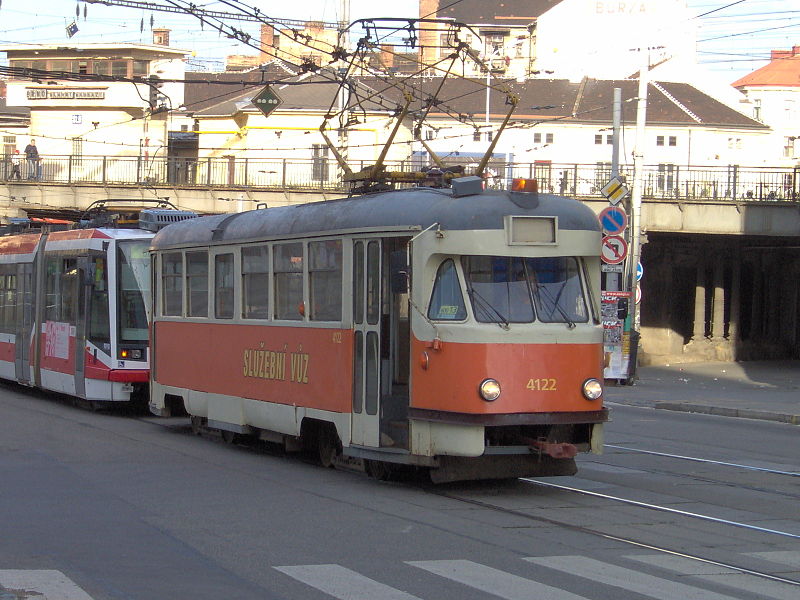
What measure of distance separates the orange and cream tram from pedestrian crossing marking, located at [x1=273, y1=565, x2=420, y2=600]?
12927mm

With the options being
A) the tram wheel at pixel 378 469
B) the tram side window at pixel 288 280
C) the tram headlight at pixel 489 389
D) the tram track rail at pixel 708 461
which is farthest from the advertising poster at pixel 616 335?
the tram headlight at pixel 489 389

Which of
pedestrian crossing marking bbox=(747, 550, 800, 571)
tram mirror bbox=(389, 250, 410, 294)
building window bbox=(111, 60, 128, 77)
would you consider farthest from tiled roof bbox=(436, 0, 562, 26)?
pedestrian crossing marking bbox=(747, 550, 800, 571)

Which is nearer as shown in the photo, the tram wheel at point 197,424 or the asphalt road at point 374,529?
the asphalt road at point 374,529

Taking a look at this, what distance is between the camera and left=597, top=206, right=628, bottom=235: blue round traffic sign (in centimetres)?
2592

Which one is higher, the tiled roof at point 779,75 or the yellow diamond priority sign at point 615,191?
the tiled roof at point 779,75

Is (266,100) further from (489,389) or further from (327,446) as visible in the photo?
(489,389)

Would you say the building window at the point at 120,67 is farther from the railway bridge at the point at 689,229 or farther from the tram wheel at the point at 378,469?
the tram wheel at the point at 378,469

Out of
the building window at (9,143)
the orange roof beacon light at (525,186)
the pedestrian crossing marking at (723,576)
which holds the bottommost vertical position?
the pedestrian crossing marking at (723,576)

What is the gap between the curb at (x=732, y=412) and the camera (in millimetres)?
22797

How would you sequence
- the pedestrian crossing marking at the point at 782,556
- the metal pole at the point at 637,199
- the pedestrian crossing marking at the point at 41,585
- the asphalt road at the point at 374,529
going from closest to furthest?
the pedestrian crossing marking at the point at 41,585 < the asphalt road at the point at 374,529 < the pedestrian crossing marking at the point at 782,556 < the metal pole at the point at 637,199

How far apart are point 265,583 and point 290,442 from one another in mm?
6631

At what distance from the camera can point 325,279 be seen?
13.3 metres

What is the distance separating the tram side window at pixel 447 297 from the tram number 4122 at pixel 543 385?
873 mm

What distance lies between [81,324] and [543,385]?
11.7 metres
